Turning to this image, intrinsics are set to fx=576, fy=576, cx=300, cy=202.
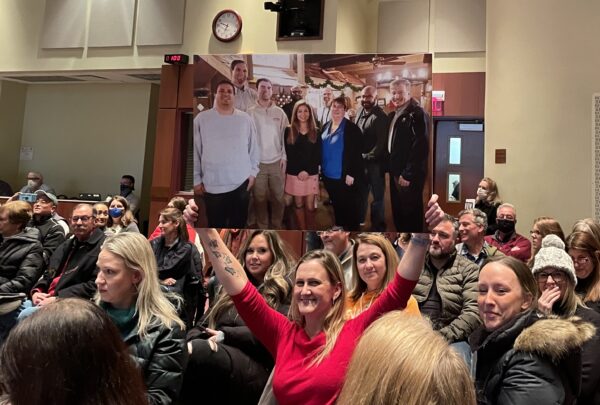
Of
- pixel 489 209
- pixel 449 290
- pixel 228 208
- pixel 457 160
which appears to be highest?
pixel 457 160

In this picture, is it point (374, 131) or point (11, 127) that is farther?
point (11, 127)

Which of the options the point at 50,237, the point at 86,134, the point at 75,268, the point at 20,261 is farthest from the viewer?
the point at 86,134

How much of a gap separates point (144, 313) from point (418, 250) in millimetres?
990

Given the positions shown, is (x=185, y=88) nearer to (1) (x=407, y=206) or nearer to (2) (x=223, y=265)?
(2) (x=223, y=265)

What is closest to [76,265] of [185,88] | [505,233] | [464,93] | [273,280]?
[273,280]

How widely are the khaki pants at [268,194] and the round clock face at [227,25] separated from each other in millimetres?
6070

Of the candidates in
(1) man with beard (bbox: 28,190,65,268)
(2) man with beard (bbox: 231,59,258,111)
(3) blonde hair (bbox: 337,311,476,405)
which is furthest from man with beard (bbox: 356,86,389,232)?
(1) man with beard (bbox: 28,190,65,268)

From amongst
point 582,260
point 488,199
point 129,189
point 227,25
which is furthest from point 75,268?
point 129,189

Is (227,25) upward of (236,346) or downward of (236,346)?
upward

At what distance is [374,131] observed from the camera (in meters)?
2.01

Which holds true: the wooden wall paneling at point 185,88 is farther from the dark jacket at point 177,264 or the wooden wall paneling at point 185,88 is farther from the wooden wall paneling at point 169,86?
the dark jacket at point 177,264

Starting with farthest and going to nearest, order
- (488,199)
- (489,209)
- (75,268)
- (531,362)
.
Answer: (488,199) < (489,209) < (75,268) < (531,362)

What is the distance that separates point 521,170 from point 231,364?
4.78 metres

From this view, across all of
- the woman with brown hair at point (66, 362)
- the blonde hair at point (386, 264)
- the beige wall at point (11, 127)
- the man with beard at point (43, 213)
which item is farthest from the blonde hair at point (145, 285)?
the beige wall at point (11, 127)
